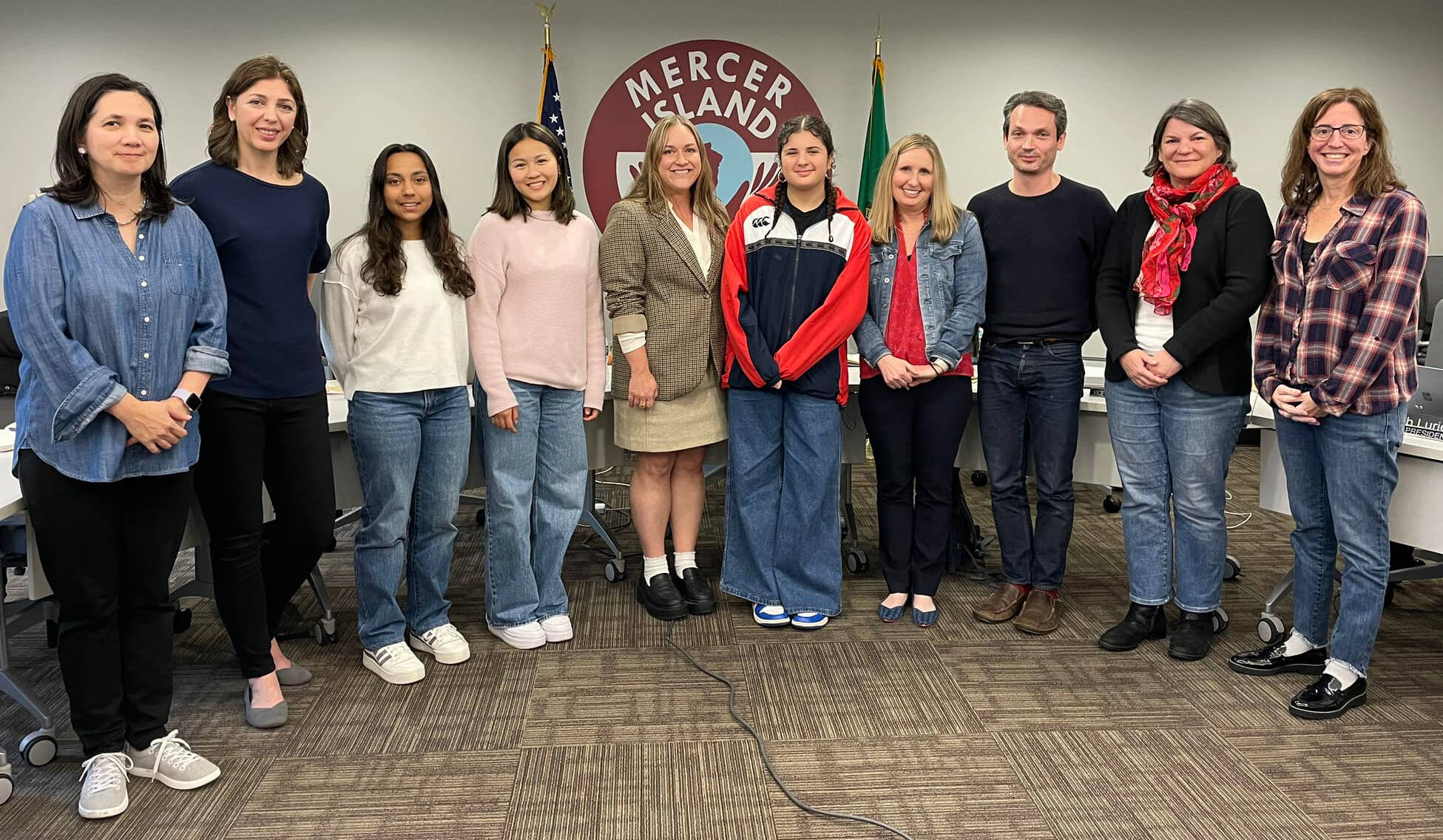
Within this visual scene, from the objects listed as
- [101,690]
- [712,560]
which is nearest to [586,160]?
[712,560]

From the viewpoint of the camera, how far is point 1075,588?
3523 millimetres

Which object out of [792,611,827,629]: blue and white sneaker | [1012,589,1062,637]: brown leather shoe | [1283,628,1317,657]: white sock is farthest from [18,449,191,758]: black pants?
[1283,628,1317,657]: white sock

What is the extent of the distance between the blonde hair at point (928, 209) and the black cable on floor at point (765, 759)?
1.32 metres

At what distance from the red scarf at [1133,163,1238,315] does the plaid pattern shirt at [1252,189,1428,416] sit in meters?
0.26

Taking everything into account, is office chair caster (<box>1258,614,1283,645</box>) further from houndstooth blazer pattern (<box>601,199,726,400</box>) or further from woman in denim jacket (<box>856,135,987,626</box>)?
houndstooth blazer pattern (<box>601,199,726,400</box>)

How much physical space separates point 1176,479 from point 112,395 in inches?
101

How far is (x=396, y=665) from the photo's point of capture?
2.75 meters

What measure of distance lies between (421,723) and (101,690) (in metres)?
0.70

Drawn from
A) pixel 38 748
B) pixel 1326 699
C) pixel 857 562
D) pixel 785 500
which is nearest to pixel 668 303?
pixel 785 500

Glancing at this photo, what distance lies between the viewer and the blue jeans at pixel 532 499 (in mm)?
2873

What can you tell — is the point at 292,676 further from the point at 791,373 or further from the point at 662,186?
the point at 662,186

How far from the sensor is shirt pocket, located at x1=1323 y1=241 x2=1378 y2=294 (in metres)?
2.35

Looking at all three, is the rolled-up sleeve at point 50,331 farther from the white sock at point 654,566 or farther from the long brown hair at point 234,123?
the white sock at point 654,566

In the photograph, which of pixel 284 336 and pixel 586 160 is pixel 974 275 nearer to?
pixel 284 336
